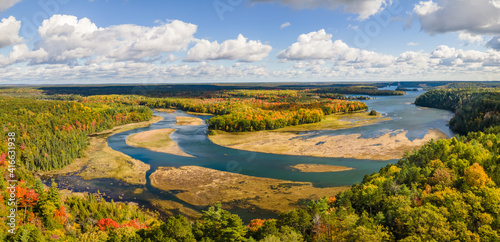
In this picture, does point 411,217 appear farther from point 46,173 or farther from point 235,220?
point 46,173

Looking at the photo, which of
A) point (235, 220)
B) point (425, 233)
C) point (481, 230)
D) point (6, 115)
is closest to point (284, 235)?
point (235, 220)

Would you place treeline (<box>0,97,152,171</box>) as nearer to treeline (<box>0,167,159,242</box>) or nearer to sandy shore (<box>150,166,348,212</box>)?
treeline (<box>0,167,159,242</box>)

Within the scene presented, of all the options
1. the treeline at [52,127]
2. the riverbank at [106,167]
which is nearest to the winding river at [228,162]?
the riverbank at [106,167]

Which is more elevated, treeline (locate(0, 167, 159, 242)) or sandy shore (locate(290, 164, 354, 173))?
treeline (locate(0, 167, 159, 242))

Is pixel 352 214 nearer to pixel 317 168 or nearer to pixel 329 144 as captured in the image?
pixel 317 168

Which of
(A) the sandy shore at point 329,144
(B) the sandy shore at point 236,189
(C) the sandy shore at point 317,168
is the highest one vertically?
(A) the sandy shore at point 329,144

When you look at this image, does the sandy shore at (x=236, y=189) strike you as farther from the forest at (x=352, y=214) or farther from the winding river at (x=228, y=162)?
the forest at (x=352, y=214)

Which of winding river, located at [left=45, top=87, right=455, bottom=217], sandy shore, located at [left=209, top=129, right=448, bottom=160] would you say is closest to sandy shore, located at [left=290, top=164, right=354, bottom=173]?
winding river, located at [left=45, top=87, right=455, bottom=217]
